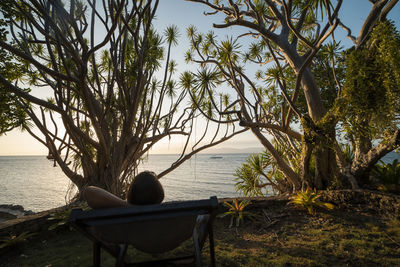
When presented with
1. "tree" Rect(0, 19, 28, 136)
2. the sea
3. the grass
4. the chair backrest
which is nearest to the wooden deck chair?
the chair backrest

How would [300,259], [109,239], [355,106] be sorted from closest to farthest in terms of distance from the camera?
[109,239], [300,259], [355,106]

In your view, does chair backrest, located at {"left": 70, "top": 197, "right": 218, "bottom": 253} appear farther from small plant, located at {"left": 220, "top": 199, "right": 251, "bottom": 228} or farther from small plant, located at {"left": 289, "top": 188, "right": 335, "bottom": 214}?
small plant, located at {"left": 289, "top": 188, "right": 335, "bottom": 214}

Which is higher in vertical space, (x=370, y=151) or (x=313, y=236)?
(x=370, y=151)

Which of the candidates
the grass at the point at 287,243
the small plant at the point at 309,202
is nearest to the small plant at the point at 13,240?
the grass at the point at 287,243

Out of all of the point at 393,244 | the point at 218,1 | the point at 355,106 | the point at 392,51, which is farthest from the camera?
the point at 218,1

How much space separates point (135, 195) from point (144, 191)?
0.22 ft

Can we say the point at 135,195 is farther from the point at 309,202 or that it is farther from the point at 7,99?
the point at 7,99

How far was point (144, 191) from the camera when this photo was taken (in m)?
1.38

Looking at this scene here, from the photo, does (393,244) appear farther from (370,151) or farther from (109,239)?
(109,239)

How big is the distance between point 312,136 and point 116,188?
13.5 ft

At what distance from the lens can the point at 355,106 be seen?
272cm

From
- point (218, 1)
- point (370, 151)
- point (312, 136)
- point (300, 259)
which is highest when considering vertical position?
point (218, 1)

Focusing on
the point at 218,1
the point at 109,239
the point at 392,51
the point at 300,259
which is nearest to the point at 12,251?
the point at 109,239

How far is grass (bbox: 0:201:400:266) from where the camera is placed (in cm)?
186
